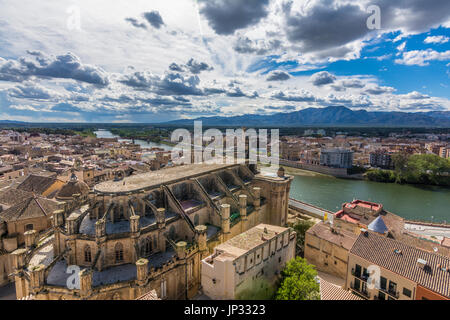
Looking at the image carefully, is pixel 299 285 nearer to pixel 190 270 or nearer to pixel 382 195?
pixel 190 270

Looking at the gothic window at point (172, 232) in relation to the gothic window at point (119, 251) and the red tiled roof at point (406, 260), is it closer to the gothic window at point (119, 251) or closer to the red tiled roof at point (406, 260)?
the gothic window at point (119, 251)

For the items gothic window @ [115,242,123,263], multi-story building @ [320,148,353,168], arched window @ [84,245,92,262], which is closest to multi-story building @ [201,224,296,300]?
gothic window @ [115,242,123,263]

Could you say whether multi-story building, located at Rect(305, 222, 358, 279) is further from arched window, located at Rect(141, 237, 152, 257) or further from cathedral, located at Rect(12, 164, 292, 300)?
arched window, located at Rect(141, 237, 152, 257)

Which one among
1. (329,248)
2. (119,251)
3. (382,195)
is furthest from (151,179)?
(382,195)

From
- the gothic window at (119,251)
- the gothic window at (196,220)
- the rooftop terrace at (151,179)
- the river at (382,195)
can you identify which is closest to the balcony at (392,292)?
the gothic window at (196,220)
